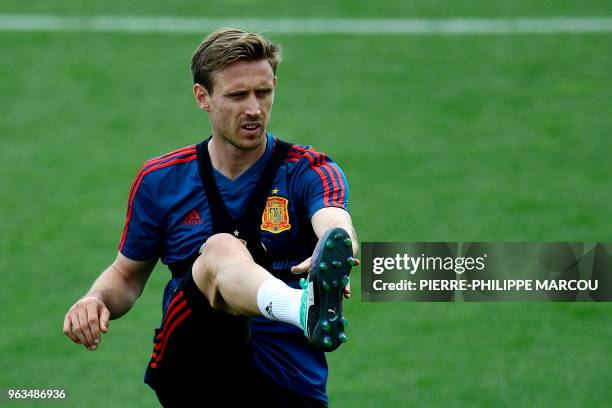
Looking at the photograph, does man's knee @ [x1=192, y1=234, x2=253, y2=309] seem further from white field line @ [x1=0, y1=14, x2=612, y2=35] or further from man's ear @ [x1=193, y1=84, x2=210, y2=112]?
white field line @ [x1=0, y1=14, x2=612, y2=35]

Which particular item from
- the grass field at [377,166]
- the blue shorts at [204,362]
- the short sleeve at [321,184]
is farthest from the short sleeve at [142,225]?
the grass field at [377,166]

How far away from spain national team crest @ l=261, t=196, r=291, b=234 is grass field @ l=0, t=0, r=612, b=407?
250 centimetres

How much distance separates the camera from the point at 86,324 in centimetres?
584

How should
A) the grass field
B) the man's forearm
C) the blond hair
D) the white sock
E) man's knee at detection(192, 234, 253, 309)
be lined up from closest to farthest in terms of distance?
the white sock
man's knee at detection(192, 234, 253, 309)
the blond hair
the man's forearm
the grass field

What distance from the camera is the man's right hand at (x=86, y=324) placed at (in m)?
5.82

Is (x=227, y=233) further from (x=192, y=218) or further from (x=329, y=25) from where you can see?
(x=329, y=25)

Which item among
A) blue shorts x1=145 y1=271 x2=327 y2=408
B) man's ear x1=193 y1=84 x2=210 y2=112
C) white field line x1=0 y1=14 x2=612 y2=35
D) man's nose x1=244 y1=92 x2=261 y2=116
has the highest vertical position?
white field line x1=0 y1=14 x2=612 y2=35

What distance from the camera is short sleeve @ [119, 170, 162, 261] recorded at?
20.3 ft

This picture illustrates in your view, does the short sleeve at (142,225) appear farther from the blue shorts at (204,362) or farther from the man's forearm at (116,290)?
the blue shorts at (204,362)

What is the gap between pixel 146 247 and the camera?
20.5ft

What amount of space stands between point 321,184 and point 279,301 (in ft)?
2.87

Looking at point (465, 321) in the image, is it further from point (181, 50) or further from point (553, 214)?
point (181, 50)

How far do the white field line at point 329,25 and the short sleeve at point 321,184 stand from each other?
8.60 meters

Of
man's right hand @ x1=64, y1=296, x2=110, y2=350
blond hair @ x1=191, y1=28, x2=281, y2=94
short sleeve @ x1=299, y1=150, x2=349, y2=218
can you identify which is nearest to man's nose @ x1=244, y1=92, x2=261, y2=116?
blond hair @ x1=191, y1=28, x2=281, y2=94
